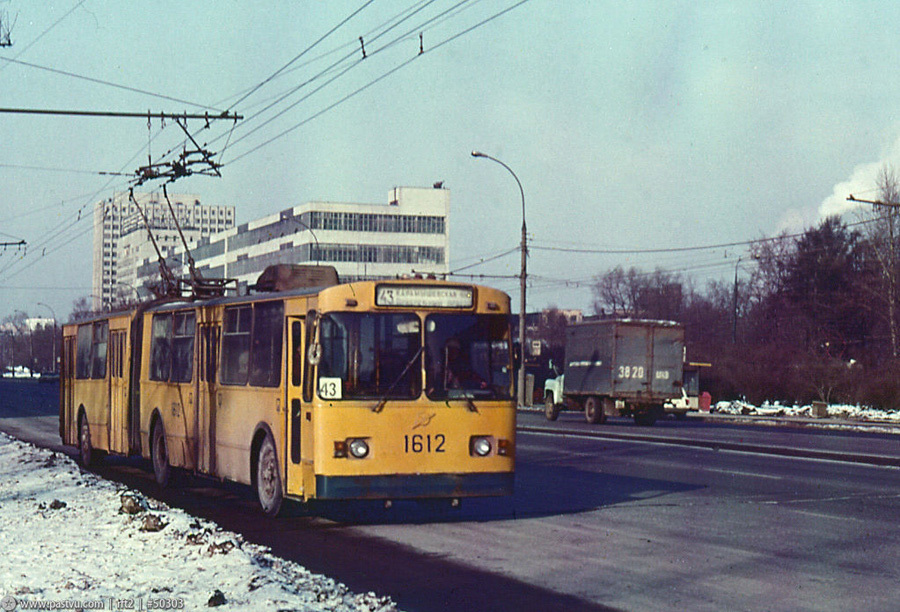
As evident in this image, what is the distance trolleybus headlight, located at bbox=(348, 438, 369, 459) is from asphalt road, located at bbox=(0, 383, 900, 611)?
2.66ft

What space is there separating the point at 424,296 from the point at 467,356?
0.80m

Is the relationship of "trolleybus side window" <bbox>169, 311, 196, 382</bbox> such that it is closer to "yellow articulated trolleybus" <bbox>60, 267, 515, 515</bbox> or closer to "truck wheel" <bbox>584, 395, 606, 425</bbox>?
"yellow articulated trolleybus" <bbox>60, 267, 515, 515</bbox>

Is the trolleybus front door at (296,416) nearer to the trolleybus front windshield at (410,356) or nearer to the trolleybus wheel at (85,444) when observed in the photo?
the trolleybus front windshield at (410,356)

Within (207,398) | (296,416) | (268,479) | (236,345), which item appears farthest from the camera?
(207,398)

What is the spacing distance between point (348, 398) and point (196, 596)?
4622 mm

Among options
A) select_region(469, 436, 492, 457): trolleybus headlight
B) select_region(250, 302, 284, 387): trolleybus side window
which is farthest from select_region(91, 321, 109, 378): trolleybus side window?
select_region(469, 436, 492, 457): trolleybus headlight

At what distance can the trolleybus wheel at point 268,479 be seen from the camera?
13.6m

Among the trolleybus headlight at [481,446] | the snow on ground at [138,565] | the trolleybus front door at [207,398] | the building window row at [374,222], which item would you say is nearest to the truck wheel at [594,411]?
the trolleybus front door at [207,398]

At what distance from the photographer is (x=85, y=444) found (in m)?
23.7

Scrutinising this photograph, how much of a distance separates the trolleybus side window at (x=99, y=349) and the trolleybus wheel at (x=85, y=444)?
118 centimetres

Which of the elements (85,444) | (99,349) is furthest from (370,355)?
(85,444)

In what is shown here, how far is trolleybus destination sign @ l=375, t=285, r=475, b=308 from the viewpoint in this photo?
1290cm

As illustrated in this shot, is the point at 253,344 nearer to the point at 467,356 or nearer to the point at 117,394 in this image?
the point at 467,356

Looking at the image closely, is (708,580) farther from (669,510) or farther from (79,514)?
(79,514)
